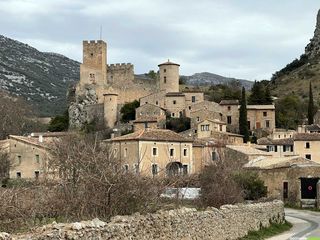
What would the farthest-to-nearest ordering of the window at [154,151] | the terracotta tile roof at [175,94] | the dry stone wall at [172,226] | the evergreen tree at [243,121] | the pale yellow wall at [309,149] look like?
the terracotta tile roof at [175,94] → the evergreen tree at [243,121] → the pale yellow wall at [309,149] → the window at [154,151] → the dry stone wall at [172,226]

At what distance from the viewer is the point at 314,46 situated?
14525 centimetres

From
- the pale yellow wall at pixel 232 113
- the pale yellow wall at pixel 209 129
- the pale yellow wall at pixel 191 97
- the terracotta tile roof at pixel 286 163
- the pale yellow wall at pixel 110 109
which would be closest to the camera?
the terracotta tile roof at pixel 286 163

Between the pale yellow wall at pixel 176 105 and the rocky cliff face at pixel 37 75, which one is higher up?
the rocky cliff face at pixel 37 75

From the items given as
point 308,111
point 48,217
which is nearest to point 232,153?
point 308,111

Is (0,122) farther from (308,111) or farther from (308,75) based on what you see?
(308,75)

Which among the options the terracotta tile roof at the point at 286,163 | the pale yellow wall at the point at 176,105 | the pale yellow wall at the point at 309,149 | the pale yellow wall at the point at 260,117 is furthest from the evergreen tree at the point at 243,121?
the terracotta tile roof at the point at 286,163

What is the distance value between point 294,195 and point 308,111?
42832 millimetres

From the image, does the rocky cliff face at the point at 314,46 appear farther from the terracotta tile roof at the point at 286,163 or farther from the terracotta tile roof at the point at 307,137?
the terracotta tile roof at the point at 286,163

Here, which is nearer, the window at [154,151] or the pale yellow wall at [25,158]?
Answer: the pale yellow wall at [25,158]

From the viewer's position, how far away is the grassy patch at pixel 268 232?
22766mm

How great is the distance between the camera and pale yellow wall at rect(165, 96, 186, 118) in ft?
287

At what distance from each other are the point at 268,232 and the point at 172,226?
11.8 meters

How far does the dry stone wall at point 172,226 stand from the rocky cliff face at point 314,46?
4847 inches

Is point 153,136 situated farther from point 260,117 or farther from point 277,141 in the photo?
point 260,117
